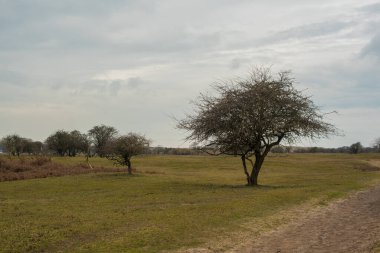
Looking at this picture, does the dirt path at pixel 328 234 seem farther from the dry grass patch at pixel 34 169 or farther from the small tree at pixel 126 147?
the dry grass patch at pixel 34 169

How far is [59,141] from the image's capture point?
152000 millimetres

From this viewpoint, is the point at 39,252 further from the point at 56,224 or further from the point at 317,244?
the point at 317,244

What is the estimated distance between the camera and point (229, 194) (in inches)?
1257

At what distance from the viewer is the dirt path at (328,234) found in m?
14.6

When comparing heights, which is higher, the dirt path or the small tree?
the small tree

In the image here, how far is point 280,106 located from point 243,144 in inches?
177

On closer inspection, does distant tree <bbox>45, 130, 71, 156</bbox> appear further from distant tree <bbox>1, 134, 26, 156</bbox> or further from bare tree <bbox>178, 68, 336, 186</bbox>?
bare tree <bbox>178, 68, 336, 186</bbox>

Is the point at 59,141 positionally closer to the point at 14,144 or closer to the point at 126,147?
the point at 14,144

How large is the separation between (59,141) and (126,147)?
99278 millimetres

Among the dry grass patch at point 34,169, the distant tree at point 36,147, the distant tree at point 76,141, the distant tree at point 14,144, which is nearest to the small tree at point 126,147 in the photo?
the dry grass patch at point 34,169

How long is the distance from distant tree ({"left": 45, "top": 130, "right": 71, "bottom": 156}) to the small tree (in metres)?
94.6

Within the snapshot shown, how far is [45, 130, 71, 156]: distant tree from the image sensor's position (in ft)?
497

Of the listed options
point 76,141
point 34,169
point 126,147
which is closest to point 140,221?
point 126,147

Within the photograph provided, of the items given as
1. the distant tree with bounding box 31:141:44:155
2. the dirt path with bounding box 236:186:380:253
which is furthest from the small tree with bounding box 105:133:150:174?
the distant tree with bounding box 31:141:44:155
